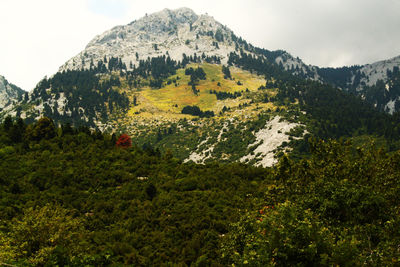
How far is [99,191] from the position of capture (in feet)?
156

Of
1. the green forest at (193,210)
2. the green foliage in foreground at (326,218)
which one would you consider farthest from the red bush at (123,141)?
the green foliage in foreground at (326,218)

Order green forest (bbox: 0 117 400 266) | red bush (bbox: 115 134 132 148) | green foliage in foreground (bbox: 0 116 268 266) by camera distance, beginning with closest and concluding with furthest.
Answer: green forest (bbox: 0 117 400 266)
green foliage in foreground (bbox: 0 116 268 266)
red bush (bbox: 115 134 132 148)

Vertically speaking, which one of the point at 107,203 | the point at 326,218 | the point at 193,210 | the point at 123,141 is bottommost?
the point at 193,210

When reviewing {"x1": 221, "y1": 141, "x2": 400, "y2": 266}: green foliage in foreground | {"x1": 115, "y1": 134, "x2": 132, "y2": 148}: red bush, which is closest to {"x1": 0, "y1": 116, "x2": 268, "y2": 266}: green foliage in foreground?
{"x1": 115, "y1": 134, "x2": 132, "y2": 148}: red bush

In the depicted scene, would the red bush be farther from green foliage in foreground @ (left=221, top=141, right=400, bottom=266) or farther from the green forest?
green foliage in foreground @ (left=221, top=141, right=400, bottom=266)

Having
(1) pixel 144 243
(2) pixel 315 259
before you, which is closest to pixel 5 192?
(1) pixel 144 243

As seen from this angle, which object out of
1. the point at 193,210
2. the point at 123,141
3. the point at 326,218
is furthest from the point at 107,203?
the point at 123,141

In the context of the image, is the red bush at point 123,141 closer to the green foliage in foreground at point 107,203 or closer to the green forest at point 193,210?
the green foliage in foreground at point 107,203

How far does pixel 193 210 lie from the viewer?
39750mm

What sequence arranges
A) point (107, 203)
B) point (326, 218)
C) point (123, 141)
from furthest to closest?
point (123, 141), point (107, 203), point (326, 218)

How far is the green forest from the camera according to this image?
65.2 ft

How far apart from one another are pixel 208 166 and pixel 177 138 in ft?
344

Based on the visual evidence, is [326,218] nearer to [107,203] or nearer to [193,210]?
[193,210]

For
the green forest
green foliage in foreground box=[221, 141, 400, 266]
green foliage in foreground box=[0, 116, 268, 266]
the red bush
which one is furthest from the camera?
the red bush
